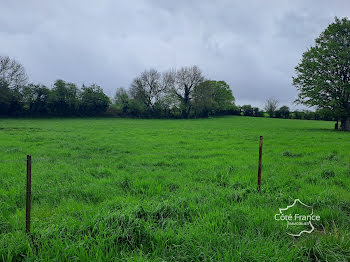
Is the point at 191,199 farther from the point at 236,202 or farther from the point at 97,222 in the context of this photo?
the point at 97,222

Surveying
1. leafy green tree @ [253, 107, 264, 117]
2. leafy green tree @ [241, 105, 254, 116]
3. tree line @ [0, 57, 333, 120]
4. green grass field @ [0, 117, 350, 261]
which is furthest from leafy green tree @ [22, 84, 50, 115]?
leafy green tree @ [253, 107, 264, 117]

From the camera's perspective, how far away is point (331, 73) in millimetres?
26125

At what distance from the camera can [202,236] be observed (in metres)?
3.11

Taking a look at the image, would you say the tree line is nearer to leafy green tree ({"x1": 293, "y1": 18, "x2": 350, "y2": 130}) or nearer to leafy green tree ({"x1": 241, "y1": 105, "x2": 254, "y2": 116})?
leafy green tree ({"x1": 241, "y1": 105, "x2": 254, "y2": 116})

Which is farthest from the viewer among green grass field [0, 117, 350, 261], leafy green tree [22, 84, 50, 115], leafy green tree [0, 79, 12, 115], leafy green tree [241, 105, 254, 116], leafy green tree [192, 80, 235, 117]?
leafy green tree [241, 105, 254, 116]

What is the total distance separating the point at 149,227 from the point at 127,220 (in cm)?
51
